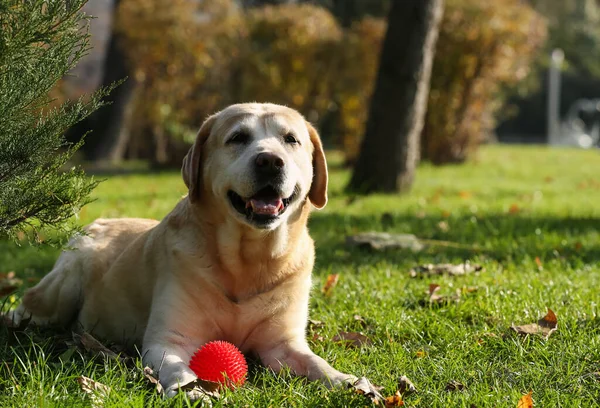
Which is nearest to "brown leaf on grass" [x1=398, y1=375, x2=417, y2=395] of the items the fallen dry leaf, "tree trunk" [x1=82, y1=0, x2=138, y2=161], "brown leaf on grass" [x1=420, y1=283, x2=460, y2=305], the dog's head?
the dog's head

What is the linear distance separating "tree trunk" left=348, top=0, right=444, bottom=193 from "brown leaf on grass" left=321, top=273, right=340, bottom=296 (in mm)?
4678

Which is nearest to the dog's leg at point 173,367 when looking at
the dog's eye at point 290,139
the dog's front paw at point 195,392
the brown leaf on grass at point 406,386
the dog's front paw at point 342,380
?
the dog's front paw at point 195,392

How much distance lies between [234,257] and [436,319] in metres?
1.19

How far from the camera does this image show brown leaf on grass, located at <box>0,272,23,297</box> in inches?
200

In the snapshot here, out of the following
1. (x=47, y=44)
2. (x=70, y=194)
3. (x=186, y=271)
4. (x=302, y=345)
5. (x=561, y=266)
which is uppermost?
(x=47, y=44)

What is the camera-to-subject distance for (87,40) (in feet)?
10.6

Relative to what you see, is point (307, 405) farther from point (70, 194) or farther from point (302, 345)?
point (70, 194)

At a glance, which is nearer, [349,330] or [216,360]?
[216,360]

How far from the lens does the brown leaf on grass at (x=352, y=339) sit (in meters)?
3.84

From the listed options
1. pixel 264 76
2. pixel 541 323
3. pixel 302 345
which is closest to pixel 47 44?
pixel 302 345

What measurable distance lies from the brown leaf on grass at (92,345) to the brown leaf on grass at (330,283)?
5.15 feet

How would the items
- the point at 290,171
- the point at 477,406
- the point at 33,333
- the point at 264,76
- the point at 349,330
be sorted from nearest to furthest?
the point at 477,406 < the point at 290,171 < the point at 33,333 < the point at 349,330 < the point at 264,76

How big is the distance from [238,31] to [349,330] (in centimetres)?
1095

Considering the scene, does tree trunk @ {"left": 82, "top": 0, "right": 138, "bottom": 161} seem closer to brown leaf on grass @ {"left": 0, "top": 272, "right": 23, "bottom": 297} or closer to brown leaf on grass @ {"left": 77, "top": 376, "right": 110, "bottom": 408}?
brown leaf on grass @ {"left": 0, "top": 272, "right": 23, "bottom": 297}
